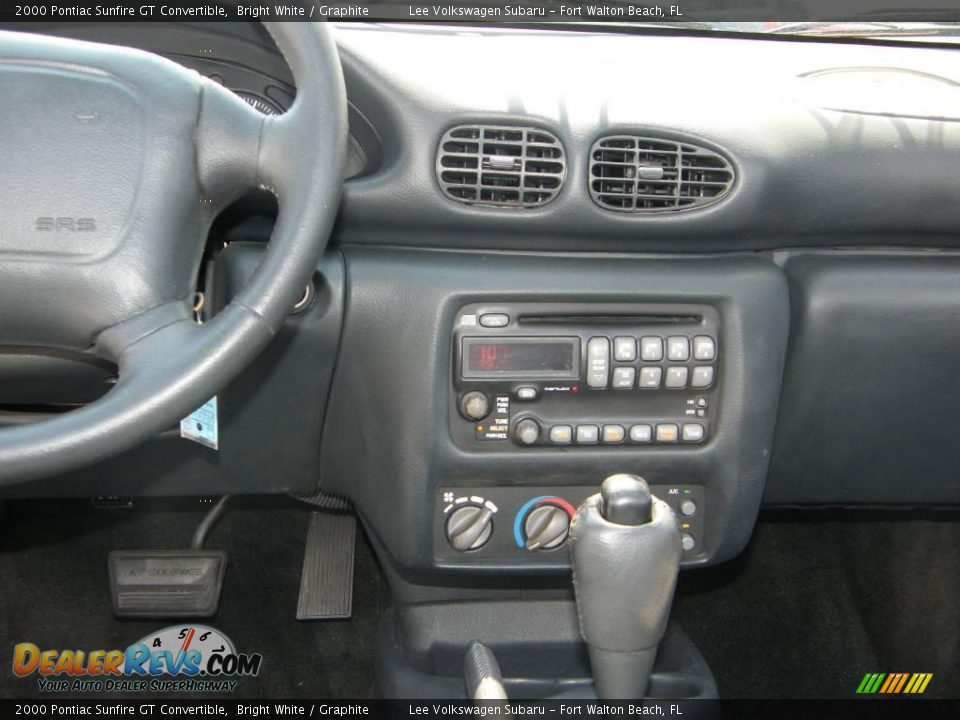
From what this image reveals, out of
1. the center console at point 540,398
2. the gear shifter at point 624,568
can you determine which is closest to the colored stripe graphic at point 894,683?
the center console at point 540,398

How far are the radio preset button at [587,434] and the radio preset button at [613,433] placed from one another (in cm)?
1

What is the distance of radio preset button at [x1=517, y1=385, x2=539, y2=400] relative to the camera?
145 cm

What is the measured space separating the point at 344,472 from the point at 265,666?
2.18 feet

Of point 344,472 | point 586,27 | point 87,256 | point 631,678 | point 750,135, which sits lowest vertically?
point 631,678

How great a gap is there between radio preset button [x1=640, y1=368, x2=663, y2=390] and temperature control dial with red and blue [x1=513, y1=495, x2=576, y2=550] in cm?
22

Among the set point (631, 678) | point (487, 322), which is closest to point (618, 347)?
point (487, 322)

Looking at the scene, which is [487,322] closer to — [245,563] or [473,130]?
[473,130]

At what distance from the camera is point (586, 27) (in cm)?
159

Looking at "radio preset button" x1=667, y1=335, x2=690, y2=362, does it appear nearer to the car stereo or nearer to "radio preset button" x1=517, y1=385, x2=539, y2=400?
the car stereo

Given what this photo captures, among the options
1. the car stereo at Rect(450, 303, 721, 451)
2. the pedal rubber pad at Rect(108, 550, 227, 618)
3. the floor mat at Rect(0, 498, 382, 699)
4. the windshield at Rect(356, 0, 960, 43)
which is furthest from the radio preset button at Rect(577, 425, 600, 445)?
the pedal rubber pad at Rect(108, 550, 227, 618)

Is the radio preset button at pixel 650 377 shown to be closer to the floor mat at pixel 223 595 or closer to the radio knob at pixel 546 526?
the radio knob at pixel 546 526

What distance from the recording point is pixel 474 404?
1.45m

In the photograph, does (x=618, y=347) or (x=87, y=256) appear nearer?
(x=87, y=256)

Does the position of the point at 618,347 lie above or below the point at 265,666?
above
